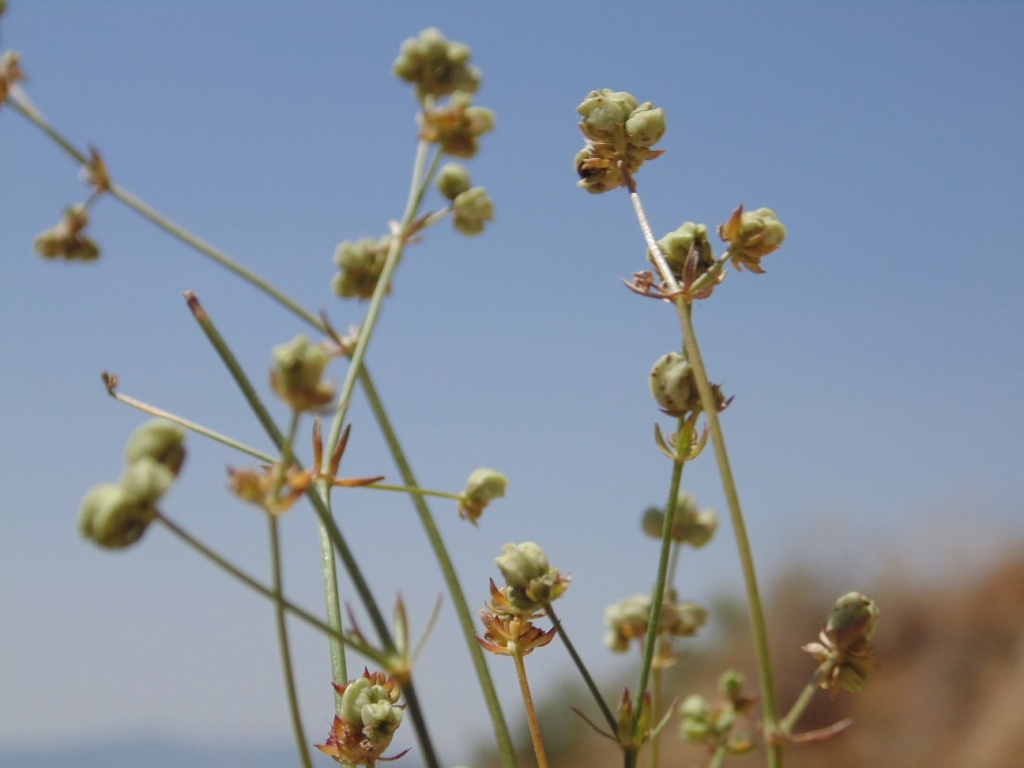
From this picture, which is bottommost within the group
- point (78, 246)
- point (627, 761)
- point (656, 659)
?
point (627, 761)

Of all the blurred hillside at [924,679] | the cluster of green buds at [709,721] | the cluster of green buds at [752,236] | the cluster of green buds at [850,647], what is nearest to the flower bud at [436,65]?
the cluster of green buds at [752,236]

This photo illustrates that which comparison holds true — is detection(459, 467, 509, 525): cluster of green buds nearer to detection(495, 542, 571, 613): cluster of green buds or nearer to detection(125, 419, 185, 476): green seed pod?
detection(495, 542, 571, 613): cluster of green buds

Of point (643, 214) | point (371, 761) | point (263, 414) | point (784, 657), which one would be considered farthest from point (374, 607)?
point (784, 657)

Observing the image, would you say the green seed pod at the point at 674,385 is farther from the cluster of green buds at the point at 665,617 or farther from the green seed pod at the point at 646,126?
the cluster of green buds at the point at 665,617

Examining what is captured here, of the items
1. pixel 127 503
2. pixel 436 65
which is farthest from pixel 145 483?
pixel 436 65

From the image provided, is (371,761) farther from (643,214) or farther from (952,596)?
(952,596)

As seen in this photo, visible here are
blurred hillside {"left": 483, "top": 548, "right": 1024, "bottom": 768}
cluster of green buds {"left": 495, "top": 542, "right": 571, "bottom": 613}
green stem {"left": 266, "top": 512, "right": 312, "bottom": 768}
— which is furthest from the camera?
blurred hillside {"left": 483, "top": 548, "right": 1024, "bottom": 768}

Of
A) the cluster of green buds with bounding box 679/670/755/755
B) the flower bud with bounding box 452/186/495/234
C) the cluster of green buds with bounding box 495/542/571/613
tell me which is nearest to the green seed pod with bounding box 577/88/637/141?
the flower bud with bounding box 452/186/495/234
